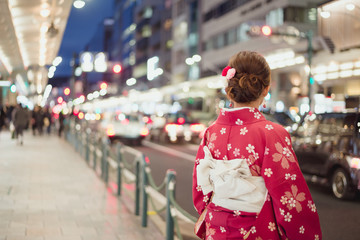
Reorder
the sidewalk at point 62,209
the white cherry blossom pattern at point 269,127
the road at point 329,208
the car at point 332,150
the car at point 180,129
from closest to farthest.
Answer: the white cherry blossom pattern at point 269,127
the sidewalk at point 62,209
the road at point 329,208
the car at point 332,150
the car at point 180,129

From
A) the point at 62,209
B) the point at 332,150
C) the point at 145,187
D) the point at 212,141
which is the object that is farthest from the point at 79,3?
the point at 212,141

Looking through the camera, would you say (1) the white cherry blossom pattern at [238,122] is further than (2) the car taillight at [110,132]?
No

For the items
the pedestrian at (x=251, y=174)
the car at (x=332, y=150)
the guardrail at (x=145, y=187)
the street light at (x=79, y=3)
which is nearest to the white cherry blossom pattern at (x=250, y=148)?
the pedestrian at (x=251, y=174)

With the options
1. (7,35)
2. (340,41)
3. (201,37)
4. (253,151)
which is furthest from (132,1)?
(253,151)

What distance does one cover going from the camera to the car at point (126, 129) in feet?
81.1

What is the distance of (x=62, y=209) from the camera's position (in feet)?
26.1

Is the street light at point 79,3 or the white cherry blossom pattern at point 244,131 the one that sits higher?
the street light at point 79,3

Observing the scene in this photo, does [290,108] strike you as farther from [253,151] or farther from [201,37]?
[253,151]

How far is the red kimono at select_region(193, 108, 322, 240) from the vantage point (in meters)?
2.35

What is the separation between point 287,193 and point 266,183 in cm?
11

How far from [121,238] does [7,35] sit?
1027cm

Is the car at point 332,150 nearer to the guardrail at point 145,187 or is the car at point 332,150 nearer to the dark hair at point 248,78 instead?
the guardrail at point 145,187

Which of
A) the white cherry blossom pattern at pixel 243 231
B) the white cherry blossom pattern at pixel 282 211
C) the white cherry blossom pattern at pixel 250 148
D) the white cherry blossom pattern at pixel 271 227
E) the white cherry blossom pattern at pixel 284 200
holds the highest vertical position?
the white cherry blossom pattern at pixel 250 148

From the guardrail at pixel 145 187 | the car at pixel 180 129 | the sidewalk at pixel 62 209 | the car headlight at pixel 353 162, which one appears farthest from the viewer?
the car at pixel 180 129
